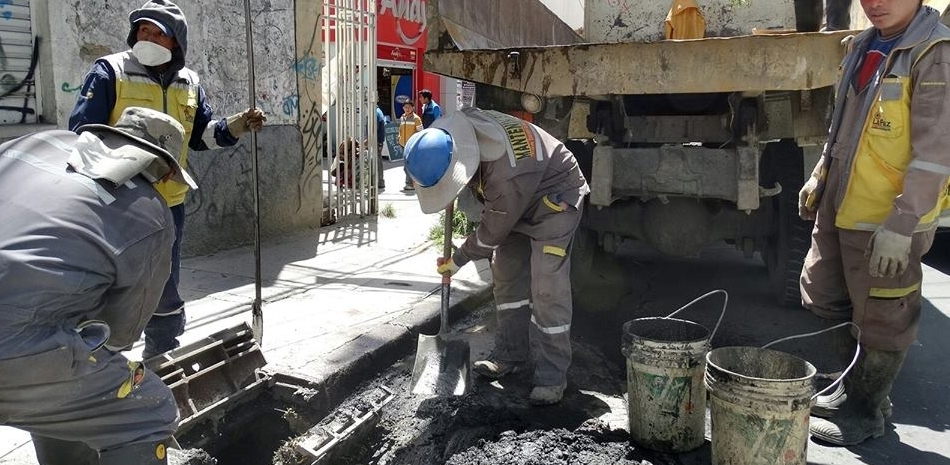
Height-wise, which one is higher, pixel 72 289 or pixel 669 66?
pixel 669 66

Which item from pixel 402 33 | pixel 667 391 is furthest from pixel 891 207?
pixel 402 33

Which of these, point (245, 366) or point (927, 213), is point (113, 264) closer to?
point (245, 366)

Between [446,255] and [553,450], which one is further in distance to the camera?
[446,255]

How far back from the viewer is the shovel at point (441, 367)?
351cm

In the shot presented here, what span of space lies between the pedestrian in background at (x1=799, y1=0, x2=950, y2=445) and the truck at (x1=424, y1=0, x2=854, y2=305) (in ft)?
2.24

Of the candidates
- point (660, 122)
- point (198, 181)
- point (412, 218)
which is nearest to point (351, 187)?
point (412, 218)

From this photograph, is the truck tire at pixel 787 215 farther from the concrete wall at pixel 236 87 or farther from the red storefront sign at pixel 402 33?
the red storefront sign at pixel 402 33

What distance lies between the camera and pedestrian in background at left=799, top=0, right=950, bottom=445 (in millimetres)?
2725

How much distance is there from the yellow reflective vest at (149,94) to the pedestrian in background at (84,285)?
106cm

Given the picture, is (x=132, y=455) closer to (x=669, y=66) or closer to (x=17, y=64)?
(x=669, y=66)

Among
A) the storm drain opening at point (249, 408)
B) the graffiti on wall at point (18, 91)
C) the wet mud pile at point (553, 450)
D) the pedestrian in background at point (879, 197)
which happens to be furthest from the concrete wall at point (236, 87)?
the pedestrian in background at point (879, 197)

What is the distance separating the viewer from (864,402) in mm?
3182

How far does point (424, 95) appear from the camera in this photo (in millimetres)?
10953

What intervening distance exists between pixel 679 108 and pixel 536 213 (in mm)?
1676
